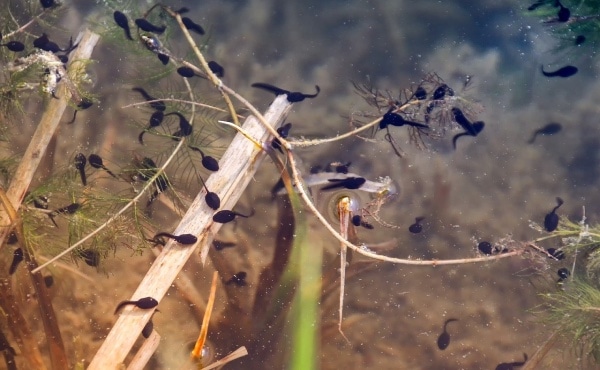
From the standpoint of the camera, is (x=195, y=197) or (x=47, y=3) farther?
(x=47, y=3)

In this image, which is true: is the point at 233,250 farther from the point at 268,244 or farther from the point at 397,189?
the point at 397,189

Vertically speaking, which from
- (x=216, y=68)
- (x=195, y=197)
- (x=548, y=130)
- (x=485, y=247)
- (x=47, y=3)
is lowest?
(x=485, y=247)

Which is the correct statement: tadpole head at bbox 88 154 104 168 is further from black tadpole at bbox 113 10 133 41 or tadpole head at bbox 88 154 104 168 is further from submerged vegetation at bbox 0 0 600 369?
black tadpole at bbox 113 10 133 41

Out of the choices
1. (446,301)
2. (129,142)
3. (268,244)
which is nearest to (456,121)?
(446,301)

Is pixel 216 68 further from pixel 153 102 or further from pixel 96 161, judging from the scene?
pixel 96 161

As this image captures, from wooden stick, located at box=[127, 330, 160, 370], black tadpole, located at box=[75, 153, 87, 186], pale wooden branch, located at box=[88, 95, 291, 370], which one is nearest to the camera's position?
pale wooden branch, located at box=[88, 95, 291, 370]

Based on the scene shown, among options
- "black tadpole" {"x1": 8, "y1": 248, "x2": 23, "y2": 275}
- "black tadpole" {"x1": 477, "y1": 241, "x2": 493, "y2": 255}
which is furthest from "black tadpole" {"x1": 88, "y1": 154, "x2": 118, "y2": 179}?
"black tadpole" {"x1": 477, "y1": 241, "x2": 493, "y2": 255}

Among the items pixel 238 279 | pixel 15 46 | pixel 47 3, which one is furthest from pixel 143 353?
pixel 47 3

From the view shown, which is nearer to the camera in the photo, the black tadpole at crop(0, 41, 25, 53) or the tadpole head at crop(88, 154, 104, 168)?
the black tadpole at crop(0, 41, 25, 53)
